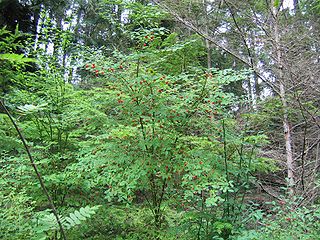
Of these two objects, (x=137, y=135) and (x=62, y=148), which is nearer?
(x=137, y=135)

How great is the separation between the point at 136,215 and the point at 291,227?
208 cm

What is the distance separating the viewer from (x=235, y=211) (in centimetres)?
320

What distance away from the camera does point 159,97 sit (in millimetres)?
2924

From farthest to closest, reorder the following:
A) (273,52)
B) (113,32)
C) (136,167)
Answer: (113,32)
(273,52)
(136,167)

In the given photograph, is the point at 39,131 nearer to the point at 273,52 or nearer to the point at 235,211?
the point at 235,211

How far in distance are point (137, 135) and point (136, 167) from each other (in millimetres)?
410

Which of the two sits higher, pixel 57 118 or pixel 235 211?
pixel 57 118

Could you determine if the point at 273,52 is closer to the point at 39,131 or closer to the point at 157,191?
the point at 157,191

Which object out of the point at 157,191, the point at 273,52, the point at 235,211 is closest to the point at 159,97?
the point at 157,191

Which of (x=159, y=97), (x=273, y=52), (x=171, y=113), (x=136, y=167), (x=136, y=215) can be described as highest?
(x=273, y=52)

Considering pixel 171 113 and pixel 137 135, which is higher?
pixel 171 113

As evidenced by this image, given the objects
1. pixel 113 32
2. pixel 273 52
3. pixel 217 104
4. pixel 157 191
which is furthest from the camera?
pixel 113 32

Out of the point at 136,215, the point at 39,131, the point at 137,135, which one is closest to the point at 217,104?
the point at 137,135

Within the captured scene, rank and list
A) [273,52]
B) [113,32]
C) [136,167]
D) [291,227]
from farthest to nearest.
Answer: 1. [113,32]
2. [273,52]
3. [136,167]
4. [291,227]
